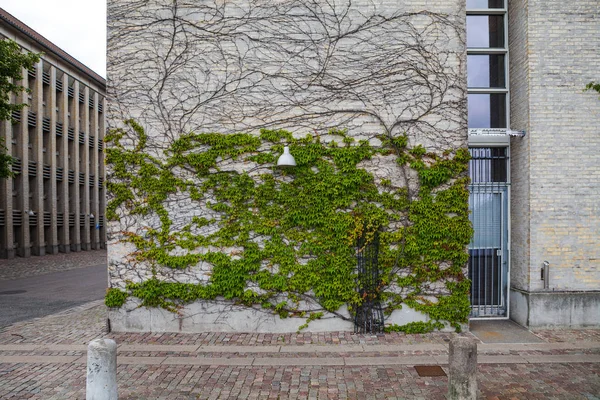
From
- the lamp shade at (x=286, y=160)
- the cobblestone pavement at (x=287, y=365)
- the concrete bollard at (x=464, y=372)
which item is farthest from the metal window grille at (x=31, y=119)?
the concrete bollard at (x=464, y=372)

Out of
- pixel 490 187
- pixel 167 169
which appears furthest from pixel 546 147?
pixel 167 169

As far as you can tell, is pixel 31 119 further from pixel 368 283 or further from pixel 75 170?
pixel 368 283

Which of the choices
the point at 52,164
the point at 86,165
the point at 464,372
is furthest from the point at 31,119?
the point at 464,372

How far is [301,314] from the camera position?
8.34 metres

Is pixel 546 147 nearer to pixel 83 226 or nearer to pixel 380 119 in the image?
pixel 380 119

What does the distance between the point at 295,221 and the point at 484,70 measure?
18.1 ft

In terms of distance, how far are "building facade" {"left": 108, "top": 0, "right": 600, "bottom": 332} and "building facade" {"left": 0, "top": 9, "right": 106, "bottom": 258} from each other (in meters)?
20.5

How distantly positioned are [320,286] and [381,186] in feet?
7.43

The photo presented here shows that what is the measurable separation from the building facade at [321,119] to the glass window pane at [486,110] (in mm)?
915

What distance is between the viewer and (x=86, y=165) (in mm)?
37469

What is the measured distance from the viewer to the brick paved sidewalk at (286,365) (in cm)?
574

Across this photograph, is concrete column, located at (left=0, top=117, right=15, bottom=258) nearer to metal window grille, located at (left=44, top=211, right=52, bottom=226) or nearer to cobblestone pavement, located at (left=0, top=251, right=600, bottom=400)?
metal window grille, located at (left=44, top=211, right=52, bottom=226)

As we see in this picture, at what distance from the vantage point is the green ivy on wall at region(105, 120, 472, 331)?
828cm

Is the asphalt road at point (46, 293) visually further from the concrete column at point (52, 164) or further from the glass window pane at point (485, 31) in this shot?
the concrete column at point (52, 164)
